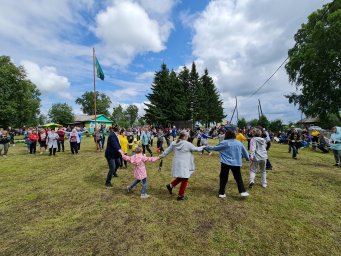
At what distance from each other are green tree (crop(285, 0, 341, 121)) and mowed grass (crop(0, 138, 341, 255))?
2178 cm

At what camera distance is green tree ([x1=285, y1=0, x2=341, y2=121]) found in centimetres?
2519

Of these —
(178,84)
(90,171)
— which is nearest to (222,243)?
(90,171)

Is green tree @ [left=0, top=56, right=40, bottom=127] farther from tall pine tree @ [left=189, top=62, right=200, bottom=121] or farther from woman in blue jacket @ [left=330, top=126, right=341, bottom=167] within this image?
woman in blue jacket @ [left=330, top=126, right=341, bottom=167]

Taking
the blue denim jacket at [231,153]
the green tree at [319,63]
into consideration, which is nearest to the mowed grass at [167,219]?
the blue denim jacket at [231,153]

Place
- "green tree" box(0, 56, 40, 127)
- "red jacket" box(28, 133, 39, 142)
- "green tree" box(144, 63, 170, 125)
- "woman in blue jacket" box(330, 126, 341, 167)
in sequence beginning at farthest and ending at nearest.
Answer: "green tree" box(144, 63, 170, 125) → "green tree" box(0, 56, 40, 127) → "red jacket" box(28, 133, 39, 142) → "woman in blue jacket" box(330, 126, 341, 167)

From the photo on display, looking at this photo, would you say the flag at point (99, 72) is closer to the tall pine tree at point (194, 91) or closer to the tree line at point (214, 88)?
the tree line at point (214, 88)

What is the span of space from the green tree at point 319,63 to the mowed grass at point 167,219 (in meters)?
21.8

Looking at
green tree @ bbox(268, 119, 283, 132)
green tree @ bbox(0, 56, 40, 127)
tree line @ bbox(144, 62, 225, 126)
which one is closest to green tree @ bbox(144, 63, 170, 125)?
tree line @ bbox(144, 62, 225, 126)

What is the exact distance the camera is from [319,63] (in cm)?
2738

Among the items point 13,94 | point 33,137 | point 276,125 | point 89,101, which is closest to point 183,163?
point 33,137

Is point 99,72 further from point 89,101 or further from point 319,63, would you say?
point 89,101

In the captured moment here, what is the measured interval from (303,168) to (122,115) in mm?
125229

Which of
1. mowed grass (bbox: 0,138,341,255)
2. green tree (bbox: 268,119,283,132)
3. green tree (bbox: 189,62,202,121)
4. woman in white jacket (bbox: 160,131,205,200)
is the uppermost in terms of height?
green tree (bbox: 189,62,202,121)

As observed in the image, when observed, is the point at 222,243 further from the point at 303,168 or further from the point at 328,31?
the point at 328,31
